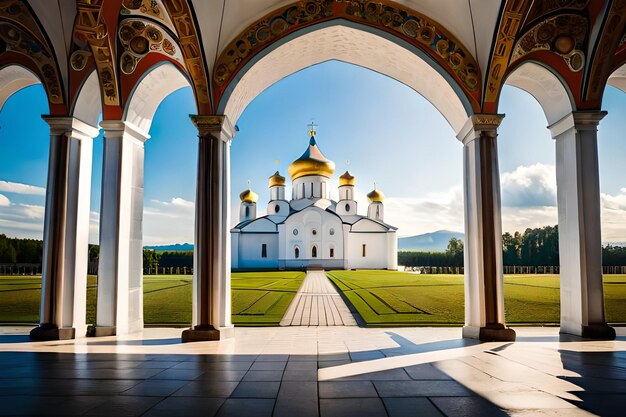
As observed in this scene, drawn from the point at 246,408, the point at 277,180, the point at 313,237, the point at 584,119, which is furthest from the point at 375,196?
the point at 246,408

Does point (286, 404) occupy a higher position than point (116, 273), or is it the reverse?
point (116, 273)

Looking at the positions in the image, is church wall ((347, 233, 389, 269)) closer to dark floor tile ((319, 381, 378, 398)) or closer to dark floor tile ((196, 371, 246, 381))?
dark floor tile ((196, 371, 246, 381))

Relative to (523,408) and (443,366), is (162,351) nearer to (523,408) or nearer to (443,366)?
(443,366)

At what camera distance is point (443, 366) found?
5254 mm

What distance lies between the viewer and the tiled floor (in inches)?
142

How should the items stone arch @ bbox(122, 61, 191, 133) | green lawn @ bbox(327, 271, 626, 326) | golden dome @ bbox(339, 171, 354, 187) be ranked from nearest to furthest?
stone arch @ bbox(122, 61, 191, 133), green lawn @ bbox(327, 271, 626, 326), golden dome @ bbox(339, 171, 354, 187)

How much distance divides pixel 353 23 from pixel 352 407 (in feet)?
22.5

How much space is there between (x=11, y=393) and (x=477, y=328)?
6.58 meters

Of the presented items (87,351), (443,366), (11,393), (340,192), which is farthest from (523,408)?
(340,192)

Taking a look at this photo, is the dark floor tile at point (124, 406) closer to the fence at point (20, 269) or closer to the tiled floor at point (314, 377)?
the tiled floor at point (314, 377)

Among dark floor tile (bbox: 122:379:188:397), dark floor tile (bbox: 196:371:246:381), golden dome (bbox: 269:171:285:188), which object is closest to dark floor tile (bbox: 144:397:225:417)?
dark floor tile (bbox: 122:379:188:397)

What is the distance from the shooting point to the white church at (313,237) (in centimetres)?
4191

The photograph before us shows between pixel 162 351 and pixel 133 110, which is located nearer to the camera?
pixel 162 351

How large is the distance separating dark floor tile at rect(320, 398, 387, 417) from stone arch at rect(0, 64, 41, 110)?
810cm
